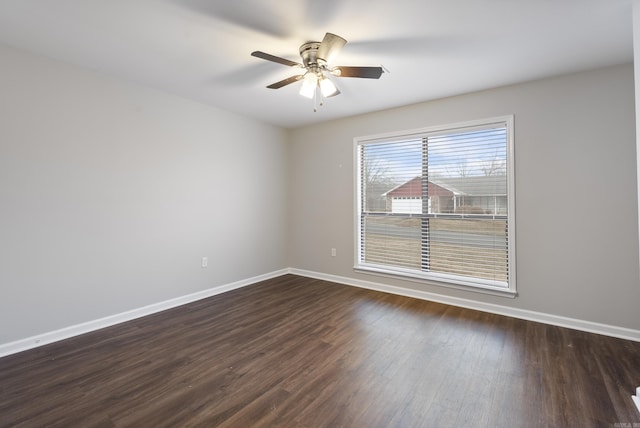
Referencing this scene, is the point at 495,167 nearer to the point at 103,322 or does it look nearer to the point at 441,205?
the point at 441,205

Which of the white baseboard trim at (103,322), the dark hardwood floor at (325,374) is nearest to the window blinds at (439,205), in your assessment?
the dark hardwood floor at (325,374)

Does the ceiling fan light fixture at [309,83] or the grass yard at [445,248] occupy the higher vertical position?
the ceiling fan light fixture at [309,83]

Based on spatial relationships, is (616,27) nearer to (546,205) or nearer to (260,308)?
(546,205)

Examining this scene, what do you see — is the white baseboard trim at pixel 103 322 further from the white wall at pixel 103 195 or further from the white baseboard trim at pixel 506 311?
the white baseboard trim at pixel 506 311

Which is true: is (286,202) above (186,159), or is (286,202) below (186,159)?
below

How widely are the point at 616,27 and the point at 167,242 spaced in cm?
456

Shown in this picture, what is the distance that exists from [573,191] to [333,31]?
276 centimetres

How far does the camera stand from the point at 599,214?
273 centimetres

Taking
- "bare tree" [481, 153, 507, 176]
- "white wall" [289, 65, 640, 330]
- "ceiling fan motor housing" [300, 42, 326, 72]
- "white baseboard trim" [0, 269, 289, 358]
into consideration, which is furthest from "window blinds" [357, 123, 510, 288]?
"white baseboard trim" [0, 269, 289, 358]

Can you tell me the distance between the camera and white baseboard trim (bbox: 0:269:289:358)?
2.42 meters

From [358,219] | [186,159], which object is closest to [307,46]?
[186,159]

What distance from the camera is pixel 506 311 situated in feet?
10.5

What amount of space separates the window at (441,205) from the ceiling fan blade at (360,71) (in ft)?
5.82

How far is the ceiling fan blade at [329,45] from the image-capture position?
1.97 m
